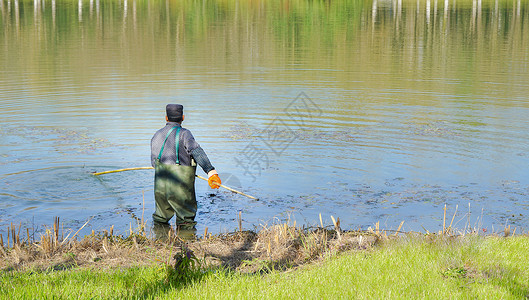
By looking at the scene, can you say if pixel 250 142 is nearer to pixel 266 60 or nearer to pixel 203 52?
pixel 266 60

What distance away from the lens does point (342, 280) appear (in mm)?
6301

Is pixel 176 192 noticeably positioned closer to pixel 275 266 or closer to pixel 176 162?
pixel 176 162

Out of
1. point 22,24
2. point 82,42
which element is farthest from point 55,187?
point 22,24

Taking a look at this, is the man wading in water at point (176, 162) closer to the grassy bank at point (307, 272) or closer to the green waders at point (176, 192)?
the green waders at point (176, 192)

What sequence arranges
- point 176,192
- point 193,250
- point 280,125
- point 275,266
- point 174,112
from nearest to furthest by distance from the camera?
point 275,266, point 193,250, point 174,112, point 176,192, point 280,125

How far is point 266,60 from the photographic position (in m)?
34.7

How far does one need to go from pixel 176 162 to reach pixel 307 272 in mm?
3361

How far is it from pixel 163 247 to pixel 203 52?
31309 mm

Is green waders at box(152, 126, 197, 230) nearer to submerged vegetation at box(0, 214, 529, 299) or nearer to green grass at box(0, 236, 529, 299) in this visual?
submerged vegetation at box(0, 214, 529, 299)

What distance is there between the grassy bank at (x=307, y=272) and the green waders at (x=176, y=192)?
1.45 m

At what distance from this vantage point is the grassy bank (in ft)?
19.5

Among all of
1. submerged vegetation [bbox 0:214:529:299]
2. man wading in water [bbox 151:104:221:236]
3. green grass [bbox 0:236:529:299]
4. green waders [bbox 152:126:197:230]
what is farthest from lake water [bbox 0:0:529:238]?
green grass [bbox 0:236:529:299]

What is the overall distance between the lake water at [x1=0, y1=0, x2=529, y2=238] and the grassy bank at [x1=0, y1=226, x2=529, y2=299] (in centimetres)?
186

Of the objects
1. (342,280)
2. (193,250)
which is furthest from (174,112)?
(342,280)
